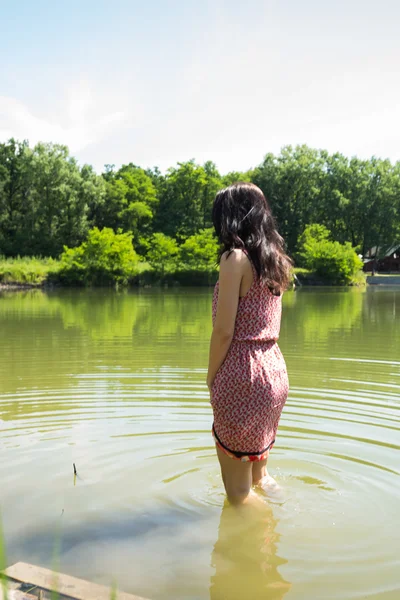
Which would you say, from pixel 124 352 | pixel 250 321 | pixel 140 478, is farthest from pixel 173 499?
pixel 124 352

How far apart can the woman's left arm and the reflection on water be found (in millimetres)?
1049

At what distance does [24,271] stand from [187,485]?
42147mm

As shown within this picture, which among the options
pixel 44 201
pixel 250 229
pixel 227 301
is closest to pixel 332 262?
pixel 44 201

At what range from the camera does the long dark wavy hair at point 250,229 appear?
323 cm

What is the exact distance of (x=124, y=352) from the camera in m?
11.2

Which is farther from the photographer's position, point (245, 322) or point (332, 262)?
point (332, 262)

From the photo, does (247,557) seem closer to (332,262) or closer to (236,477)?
(236,477)

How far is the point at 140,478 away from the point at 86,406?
2452 mm

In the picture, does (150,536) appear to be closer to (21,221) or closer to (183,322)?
(183,322)

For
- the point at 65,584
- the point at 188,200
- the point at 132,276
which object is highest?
the point at 188,200

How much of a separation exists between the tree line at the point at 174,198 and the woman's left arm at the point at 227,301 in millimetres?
54799

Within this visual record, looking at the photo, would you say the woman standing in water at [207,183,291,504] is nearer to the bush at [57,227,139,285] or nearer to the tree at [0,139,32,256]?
the bush at [57,227,139,285]

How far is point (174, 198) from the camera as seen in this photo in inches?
2618

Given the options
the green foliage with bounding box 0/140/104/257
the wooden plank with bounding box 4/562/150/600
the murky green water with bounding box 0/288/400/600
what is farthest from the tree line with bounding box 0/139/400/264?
the wooden plank with bounding box 4/562/150/600
